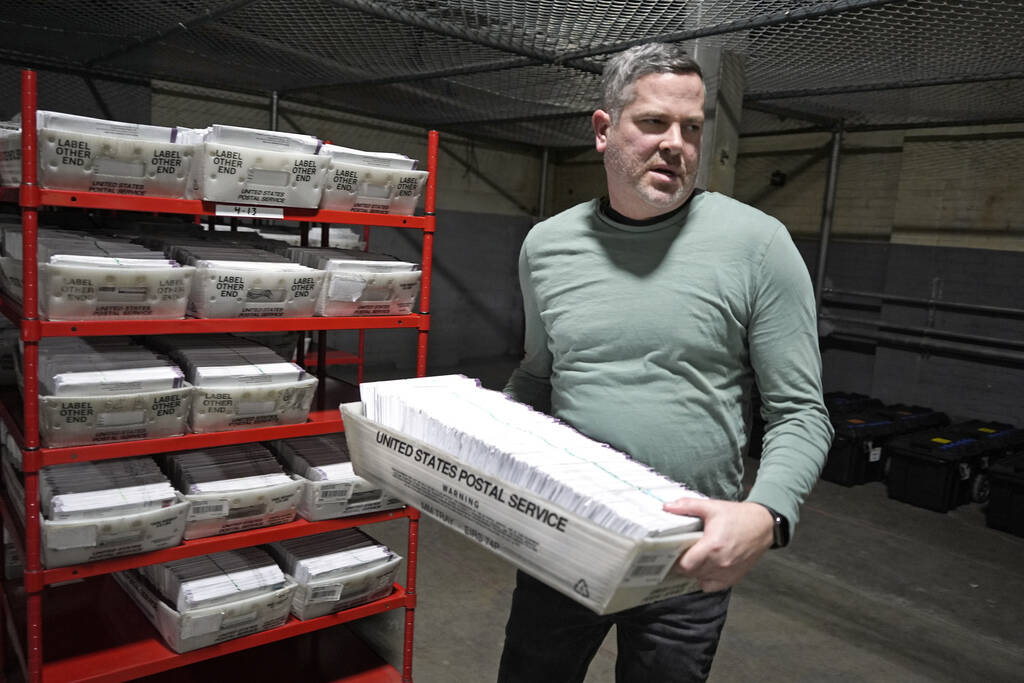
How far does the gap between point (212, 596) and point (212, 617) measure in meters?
0.06

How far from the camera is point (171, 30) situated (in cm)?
438

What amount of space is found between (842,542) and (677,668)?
366 centimetres

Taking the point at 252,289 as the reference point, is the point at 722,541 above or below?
below

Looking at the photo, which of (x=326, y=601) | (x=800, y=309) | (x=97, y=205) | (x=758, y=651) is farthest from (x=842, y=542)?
(x=97, y=205)

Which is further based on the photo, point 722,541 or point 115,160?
point 115,160

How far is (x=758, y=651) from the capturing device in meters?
3.31

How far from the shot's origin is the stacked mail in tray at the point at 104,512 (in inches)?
82.9

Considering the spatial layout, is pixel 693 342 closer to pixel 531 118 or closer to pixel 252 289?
pixel 252 289

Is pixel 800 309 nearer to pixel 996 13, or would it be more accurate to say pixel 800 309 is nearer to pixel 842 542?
pixel 996 13

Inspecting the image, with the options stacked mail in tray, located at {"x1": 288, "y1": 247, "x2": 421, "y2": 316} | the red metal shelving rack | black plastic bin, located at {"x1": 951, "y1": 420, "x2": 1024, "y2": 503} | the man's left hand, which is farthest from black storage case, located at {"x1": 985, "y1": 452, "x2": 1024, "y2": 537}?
the man's left hand

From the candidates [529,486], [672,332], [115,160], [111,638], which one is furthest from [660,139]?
[111,638]

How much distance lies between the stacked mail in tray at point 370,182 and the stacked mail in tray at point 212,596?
4.22 feet

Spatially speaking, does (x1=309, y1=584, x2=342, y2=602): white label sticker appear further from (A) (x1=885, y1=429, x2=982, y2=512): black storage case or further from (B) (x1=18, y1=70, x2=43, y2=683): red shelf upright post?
(A) (x1=885, y1=429, x2=982, y2=512): black storage case

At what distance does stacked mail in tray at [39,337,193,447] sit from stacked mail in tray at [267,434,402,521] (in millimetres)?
478
